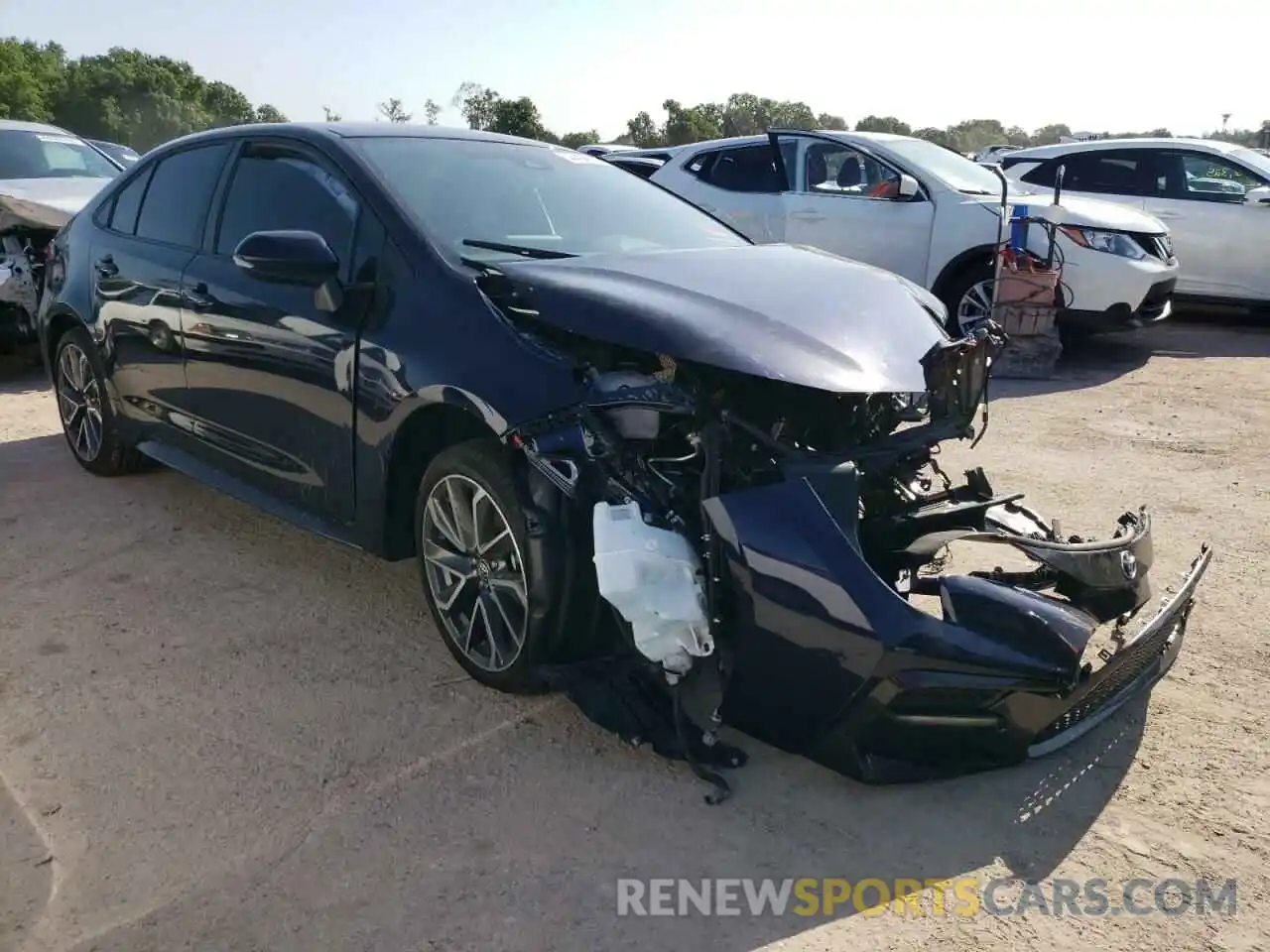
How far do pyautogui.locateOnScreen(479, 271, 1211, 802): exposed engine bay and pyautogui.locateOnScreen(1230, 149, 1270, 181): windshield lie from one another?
8533 mm

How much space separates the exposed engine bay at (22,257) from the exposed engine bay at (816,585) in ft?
20.9

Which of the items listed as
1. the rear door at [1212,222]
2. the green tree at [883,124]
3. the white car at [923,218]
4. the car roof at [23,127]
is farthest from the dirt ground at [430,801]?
the green tree at [883,124]

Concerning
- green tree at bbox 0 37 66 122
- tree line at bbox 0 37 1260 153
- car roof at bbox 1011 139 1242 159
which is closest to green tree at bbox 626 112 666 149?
tree line at bbox 0 37 1260 153

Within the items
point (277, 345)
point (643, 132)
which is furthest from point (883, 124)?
point (277, 345)

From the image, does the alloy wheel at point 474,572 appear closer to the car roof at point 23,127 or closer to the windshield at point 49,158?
the windshield at point 49,158

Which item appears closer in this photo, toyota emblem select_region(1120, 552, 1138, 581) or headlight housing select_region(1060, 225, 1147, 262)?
toyota emblem select_region(1120, 552, 1138, 581)

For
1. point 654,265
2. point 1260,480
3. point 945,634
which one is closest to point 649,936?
point 945,634

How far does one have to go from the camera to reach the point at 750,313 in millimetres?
3014

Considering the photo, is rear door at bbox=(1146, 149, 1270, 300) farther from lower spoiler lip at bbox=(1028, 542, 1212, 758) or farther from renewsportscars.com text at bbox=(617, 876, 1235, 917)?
renewsportscars.com text at bbox=(617, 876, 1235, 917)

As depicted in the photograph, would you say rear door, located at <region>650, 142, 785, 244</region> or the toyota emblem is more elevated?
rear door, located at <region>650, 142, 785, 244</region>

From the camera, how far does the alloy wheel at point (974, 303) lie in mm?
8664

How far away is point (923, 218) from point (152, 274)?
20.0ft

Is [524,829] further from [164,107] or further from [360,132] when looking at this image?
[164,107]

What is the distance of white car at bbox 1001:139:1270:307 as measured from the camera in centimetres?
998
